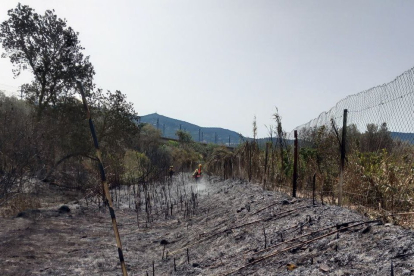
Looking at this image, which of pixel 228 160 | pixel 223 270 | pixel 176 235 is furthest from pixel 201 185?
pixel 223 270

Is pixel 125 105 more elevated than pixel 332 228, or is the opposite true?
pixel 125 105

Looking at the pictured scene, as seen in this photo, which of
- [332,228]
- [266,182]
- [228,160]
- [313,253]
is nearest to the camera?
[313,253]

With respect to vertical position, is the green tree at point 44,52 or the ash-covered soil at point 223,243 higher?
the green tree at point 44,52

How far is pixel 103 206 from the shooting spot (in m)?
11.8

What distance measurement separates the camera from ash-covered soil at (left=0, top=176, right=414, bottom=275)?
3395 millimetres

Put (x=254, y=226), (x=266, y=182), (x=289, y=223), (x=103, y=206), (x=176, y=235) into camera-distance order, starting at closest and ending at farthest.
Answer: (x=289, y=223) < (x=254, y=226) < (x=176, y=235) < (x=266, y=182) < (x=103, y=206)

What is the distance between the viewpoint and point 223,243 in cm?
540

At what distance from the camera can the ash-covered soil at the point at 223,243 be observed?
3395 mm

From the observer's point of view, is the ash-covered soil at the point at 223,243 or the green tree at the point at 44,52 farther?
the green tree at the point at 44,52

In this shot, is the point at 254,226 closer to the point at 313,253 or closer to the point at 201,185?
the point at 313,253

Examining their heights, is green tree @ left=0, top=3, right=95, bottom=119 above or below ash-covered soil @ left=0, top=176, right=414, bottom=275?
above

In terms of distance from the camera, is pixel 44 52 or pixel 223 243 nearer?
pixel 223 243

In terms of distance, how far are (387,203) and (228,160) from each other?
11.7 m

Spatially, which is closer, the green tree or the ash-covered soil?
the ash-covered soil
